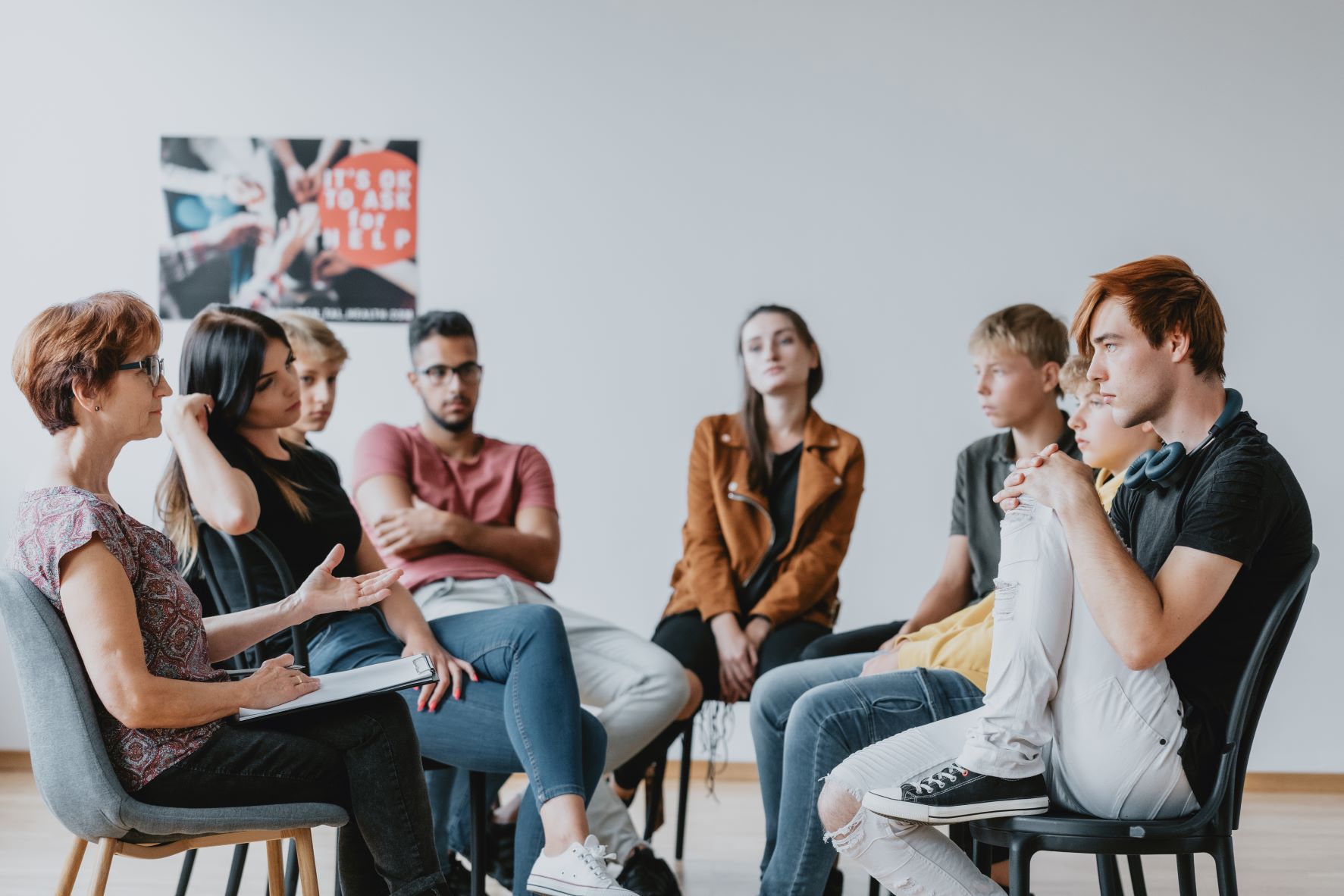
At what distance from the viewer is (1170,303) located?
1.61 m

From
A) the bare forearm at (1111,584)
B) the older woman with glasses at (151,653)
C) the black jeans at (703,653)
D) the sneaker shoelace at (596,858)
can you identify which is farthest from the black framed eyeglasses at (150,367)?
the black jeans at (703,653)

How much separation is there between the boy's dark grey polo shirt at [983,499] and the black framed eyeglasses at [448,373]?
1.12 meters

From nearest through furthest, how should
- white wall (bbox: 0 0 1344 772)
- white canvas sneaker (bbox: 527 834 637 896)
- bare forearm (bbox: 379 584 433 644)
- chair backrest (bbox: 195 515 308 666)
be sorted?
white canvas sneaker (bbox: 527 834 637 896)
chair backrest (bbox: 195 515 308 666)
bare forearm (bbox: 379 584 433 644)
white wall (bbox: 0 0 1344 772)

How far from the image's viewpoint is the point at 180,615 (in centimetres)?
162

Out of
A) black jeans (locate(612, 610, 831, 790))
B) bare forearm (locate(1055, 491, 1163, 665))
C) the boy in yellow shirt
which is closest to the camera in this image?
bare forearm (locate(1055, 491, 1163, 665))

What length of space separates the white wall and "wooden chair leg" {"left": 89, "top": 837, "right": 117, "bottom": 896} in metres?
2.53

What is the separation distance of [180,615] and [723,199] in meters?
2.78

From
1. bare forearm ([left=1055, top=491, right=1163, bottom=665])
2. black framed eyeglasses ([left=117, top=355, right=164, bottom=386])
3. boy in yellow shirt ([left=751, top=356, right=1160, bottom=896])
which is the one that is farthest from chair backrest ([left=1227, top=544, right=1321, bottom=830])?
black framed eyeglasses ([left=117, top=355, right=164, bottom=386])

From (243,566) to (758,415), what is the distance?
4.42ft

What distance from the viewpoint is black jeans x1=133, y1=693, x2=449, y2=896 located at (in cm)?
157

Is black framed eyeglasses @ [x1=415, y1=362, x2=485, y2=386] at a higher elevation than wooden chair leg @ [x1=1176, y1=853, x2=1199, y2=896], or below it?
higher

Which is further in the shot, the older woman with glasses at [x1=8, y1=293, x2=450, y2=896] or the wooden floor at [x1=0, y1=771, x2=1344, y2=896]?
the wooden floor at [x1=0, y1=771, x2=1344, y2=896]

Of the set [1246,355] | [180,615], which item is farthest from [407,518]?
[1246,355]

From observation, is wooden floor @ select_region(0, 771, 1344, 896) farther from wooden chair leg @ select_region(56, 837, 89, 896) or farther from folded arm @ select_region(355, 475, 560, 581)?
wooden chair leg @ select_region(56, 837, 89, 896)
